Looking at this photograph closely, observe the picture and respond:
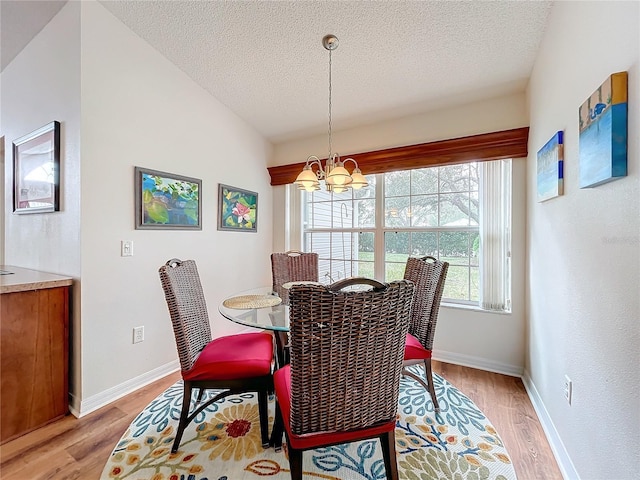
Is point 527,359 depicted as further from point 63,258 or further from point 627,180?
point 63,258

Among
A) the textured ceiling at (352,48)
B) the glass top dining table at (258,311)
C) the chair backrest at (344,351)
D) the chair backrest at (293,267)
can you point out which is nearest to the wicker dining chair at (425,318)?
the chair backrest at (344,351)

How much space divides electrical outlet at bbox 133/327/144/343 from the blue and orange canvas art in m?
3.00

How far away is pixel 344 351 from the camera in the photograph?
109 centimetres

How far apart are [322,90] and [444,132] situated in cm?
126

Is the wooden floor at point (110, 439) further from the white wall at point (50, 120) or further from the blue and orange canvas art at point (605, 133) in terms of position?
the blue and orange canvas art at point (605, 133)

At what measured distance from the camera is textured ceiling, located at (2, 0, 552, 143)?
1.89 m

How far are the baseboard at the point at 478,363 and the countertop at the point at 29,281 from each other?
3181mm

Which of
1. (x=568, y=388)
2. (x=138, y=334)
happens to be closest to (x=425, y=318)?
(x=568, y=388)

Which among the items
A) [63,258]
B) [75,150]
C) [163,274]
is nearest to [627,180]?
[163,274]

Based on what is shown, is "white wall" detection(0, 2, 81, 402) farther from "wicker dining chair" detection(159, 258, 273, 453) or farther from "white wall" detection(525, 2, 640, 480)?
"white wall" detection(525, 2, 640, 480)

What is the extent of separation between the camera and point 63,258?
2.07 m

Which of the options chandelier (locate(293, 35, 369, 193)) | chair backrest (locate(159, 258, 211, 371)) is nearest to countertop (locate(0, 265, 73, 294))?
chair backrest (locate(159, 258, 211, 371))

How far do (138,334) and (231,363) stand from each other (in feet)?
4.04

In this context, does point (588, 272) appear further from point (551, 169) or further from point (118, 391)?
point (118, 391)
